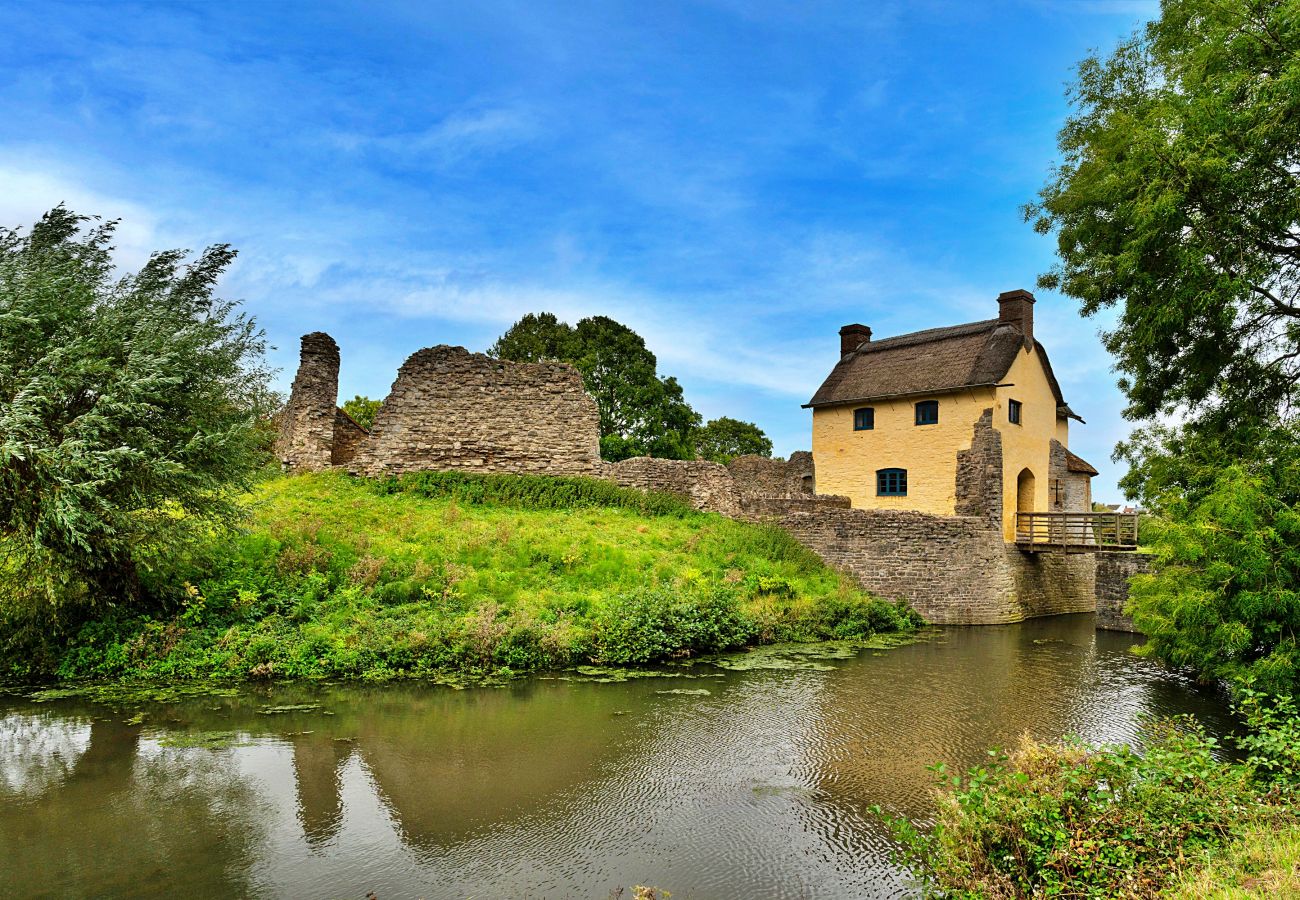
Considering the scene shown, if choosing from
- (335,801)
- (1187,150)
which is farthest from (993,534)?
(335,801)

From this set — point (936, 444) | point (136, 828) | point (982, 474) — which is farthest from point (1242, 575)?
point (936, 444)

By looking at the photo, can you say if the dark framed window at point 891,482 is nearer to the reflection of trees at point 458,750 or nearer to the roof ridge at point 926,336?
the roof ridge at point 926,336

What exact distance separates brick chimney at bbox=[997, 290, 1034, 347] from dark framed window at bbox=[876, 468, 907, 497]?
221 inches

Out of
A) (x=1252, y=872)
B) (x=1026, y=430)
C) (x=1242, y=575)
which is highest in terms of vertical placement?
(x=1026, y=430)

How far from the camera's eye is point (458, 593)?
13062 millimetres

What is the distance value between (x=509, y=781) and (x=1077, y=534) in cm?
1981

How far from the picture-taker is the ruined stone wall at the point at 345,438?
2094 centimetres

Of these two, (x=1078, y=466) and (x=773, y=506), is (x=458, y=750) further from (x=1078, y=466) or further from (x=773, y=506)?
→ (x=1078, y=466)

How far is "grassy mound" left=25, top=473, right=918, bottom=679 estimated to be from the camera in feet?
36.7

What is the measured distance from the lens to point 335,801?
6910 mm

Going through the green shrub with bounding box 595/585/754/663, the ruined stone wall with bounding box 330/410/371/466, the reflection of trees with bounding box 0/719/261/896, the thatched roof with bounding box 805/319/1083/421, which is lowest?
the reflection of trees with bounding box 0/719/261/896

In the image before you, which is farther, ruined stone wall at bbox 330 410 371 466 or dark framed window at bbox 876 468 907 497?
dark framed window at bbox 876 468 907 497

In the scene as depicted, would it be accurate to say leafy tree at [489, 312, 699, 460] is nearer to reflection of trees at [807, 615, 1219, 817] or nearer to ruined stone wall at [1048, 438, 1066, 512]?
ruined stone wall at [1048, 438, 1066, 512]

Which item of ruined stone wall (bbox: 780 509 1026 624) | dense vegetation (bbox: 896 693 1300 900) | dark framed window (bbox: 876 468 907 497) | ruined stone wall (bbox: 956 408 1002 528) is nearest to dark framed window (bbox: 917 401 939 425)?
ruined stone wall (bbox: 956 408 1002 528)
